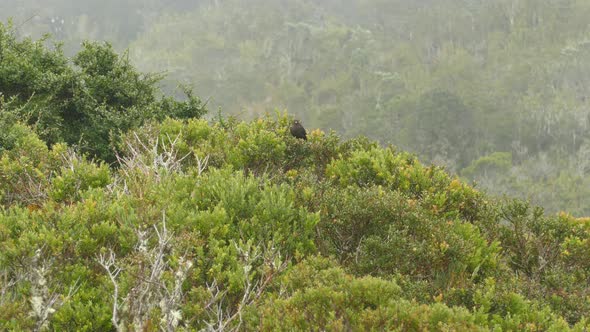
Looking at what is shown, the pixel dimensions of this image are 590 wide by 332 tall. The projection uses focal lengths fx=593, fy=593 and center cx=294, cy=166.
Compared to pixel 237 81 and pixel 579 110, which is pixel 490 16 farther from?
pixel 237 81

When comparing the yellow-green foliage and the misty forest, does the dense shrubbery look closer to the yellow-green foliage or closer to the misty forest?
the misty forest

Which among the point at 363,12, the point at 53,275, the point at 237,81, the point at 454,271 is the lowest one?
the point at 237,81

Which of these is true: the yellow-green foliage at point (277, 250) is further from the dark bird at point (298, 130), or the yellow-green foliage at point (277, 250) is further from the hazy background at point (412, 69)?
the hazy background at point (412, 69)

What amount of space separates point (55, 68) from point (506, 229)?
10704 millimetres

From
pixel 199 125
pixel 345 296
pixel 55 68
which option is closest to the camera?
pixel 345 296

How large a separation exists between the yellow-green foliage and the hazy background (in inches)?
1434

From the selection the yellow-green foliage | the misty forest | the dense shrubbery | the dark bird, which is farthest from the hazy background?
the yellow-green foliage

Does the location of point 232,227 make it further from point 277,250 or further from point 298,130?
point 298,130

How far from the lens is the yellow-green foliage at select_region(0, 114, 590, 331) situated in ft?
17.0

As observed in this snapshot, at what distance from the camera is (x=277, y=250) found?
22.6 feet

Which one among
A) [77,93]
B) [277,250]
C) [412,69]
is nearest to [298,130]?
[277,250]

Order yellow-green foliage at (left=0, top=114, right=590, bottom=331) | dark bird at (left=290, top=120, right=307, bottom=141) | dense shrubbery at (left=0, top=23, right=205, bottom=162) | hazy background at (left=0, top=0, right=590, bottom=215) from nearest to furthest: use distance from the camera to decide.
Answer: yellow-green foliage at (left=0, top=114, right=590, bottom=331) → dark bird at (left=290, top=120, right=307, bottom=141) → dense shrubbery at (left=0, top=23, right=205, bottom=162) → hazy background at (left=0, top=0, right=590, bottom=215)

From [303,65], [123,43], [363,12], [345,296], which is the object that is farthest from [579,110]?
Result: [123,43]

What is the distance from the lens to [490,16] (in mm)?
73438
